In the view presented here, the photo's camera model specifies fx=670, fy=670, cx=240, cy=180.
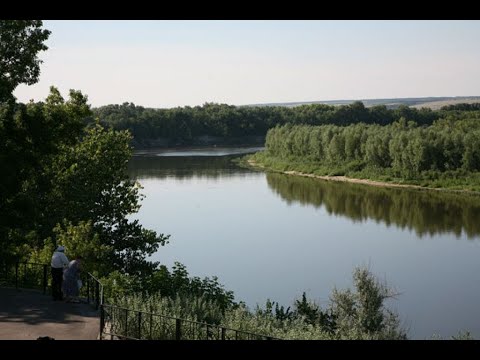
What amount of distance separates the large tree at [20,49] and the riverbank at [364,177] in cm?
5231

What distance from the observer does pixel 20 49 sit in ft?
59.4

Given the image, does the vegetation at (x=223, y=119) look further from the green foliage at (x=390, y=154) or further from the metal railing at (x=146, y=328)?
the metal railing at (x=146, y=328)

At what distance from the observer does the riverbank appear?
2601 inches

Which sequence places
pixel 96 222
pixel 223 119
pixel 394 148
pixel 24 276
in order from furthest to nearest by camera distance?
pixel 223 119
pixel 394 148
pixel 96 222
pixel 24 276

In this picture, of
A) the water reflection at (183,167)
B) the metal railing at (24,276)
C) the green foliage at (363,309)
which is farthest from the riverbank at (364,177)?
the metal railing at (24,276)

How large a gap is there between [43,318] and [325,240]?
3000 centimetres

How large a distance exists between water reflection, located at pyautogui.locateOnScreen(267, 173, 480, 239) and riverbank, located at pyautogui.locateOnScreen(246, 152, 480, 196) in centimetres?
218

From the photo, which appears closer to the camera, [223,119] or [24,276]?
[24,276]

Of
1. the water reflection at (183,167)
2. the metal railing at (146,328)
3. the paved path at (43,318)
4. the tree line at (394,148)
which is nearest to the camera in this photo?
the paved path at (43,318)

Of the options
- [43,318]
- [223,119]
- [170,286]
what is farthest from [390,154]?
[223,119]

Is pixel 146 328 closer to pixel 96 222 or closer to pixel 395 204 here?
pixel 96 222

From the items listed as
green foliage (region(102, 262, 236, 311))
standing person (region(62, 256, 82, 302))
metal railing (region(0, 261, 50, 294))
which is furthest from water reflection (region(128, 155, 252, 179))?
standing person (region(62, 256, 82, 302))

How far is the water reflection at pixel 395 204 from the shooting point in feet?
155
